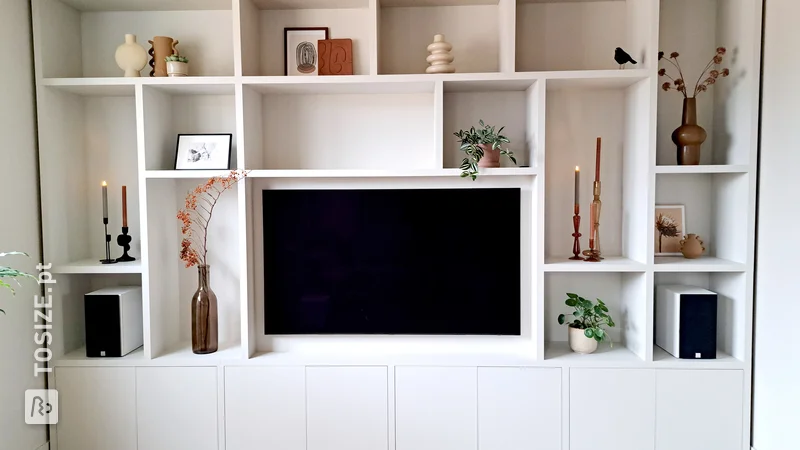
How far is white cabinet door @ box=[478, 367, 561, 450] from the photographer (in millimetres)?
2463

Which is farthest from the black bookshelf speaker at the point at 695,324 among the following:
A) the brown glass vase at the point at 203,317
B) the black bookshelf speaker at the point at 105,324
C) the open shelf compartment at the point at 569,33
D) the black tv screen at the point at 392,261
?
the black bookshelf speaker at the point at 105,324

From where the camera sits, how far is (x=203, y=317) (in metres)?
2.56

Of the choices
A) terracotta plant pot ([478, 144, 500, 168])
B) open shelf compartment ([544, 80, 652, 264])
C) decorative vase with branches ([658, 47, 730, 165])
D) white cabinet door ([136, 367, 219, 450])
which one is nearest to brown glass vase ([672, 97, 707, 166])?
decorative vase with branches ([658, 47, 730, 165])

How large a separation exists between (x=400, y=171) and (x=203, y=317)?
1163mm

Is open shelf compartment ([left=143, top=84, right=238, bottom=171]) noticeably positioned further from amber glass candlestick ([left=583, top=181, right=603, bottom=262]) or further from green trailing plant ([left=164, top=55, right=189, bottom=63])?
amber glass candlestick ([left=583, top=181, right=603, bottom=262])

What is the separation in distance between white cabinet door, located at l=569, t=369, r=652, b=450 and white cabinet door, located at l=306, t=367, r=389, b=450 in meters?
0.87

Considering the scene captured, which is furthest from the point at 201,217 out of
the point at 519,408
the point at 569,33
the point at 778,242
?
the point at 778,242

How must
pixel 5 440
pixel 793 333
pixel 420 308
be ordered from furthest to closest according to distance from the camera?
pixel 420 308 → pixel 5 440 → pixel 793 333

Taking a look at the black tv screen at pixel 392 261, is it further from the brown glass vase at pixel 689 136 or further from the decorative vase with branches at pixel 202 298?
the brown glass vase at pixel 689 136

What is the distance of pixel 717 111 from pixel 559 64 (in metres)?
0.78

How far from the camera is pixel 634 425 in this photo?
2434 millimetres

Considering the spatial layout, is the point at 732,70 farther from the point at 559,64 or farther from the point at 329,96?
the point at 329,96

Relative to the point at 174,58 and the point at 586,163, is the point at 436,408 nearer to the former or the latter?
the point at 586,163

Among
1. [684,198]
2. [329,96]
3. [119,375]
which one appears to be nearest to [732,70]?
[684,198]
